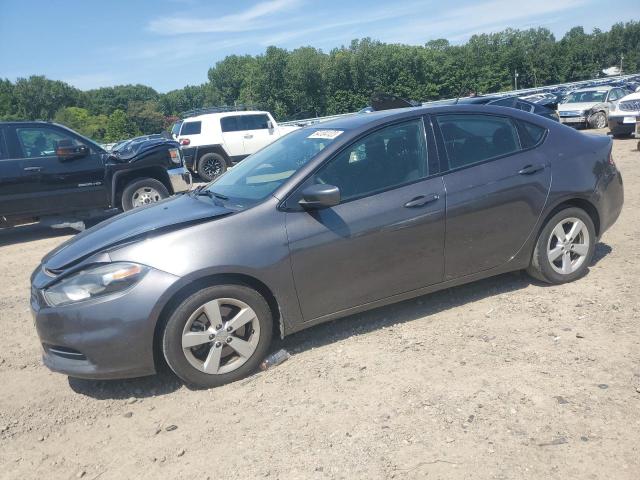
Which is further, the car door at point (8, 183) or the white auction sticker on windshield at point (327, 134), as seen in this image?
the car door at point (8, 183)

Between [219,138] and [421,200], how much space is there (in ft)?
47.1

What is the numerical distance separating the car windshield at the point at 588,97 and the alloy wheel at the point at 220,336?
20.9 metres

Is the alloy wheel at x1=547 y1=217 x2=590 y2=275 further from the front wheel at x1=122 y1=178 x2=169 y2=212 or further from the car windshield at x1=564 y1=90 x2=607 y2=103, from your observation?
the car windshield at x1=564 y1=90 x2=607 y2=103

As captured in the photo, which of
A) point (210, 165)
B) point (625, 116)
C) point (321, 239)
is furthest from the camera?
point (210, 165)

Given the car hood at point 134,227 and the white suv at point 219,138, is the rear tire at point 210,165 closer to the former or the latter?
the white suv at point 219,138

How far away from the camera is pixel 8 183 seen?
324 inches

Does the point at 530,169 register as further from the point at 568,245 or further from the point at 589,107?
the point at 589,107

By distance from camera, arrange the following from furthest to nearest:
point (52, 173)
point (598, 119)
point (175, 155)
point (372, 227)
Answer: point (598, 119), point (175, 155), point (52, 173), point (372, 227)

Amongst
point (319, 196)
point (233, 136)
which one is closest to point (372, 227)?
point (319, 196)

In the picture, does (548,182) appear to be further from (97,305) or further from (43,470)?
(43,470)

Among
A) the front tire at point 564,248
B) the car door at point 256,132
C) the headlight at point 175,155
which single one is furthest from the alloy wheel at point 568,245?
the car door at point 256,132

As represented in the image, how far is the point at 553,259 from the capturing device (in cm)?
454

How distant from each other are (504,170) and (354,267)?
1518 mm

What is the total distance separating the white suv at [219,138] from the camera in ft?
55.7
